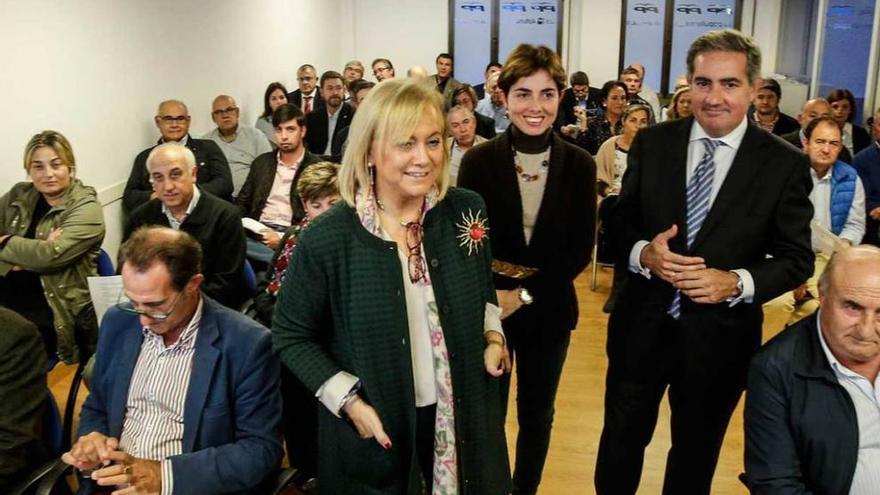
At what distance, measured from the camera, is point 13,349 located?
208 cm

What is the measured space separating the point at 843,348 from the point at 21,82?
398 cm

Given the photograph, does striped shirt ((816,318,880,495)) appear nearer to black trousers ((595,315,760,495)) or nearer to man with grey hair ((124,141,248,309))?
black trousers ((595,315,760,495))

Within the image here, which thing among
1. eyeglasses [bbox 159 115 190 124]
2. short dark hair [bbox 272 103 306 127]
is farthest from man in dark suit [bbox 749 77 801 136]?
eyeglasses [bbox 159 115 190 124]

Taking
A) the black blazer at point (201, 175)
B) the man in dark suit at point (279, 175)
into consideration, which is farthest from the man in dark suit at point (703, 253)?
the black blazer at point (201, 175)

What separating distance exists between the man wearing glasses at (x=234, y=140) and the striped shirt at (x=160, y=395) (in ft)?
13.5

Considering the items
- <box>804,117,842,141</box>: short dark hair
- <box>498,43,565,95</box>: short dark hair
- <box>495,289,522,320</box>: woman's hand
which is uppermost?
<box>498,43,565,95</box>: short dark hair

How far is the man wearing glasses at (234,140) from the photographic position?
19.9ft

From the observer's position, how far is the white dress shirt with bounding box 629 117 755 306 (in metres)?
2.04

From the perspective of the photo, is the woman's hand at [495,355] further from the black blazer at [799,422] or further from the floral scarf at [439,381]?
the black blazer at [799,422]

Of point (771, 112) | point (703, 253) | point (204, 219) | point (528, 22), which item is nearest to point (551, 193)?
point (703, 253)

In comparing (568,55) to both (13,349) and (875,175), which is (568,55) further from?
(13,349)

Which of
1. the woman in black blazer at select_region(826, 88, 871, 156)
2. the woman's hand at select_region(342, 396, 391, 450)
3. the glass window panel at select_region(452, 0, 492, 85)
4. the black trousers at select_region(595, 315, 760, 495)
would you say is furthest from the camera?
the glass window panel at select_region(452, 0, 492, 85)

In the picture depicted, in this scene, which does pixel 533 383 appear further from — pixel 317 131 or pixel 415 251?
pixel 317 131

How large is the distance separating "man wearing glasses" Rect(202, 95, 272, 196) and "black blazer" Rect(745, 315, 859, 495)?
15.7ft
